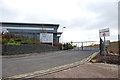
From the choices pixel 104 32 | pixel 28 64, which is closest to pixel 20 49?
pixel 28 64

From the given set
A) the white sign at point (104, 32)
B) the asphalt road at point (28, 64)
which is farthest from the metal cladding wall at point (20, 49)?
the white sign at point (104, 32)

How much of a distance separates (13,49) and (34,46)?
4522mm

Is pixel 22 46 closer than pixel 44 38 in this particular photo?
Yes

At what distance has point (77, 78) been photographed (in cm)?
446

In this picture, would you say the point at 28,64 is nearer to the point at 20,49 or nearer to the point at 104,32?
the point at 104,32

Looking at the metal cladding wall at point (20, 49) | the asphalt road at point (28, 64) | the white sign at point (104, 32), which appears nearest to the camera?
the asphalt road at point (28, 64)

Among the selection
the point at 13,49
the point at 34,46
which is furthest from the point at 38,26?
the point at 13,49

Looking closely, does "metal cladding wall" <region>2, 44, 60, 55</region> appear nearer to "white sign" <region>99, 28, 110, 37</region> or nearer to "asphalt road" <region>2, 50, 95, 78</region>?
"asphalt road" <region>2, 50, 95, 78</region>

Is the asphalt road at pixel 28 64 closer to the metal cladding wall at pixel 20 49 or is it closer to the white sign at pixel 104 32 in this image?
the white sign at pixel 104 32

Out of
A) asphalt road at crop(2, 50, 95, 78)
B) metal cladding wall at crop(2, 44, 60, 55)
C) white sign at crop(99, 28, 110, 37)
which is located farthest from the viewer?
metal cladding wall at crop(2, 44, 60, 55)

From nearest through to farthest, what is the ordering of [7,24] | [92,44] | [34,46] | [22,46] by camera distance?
[22,46], [34,46], [92,44], [7,24]

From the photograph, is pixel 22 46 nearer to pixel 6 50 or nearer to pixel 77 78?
pixel 6 50

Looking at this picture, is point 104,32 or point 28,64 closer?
point 28,64

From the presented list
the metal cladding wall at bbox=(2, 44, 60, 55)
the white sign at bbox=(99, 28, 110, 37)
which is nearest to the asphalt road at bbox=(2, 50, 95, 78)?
the white sign at bbox=(99, 28, 110, 37)
